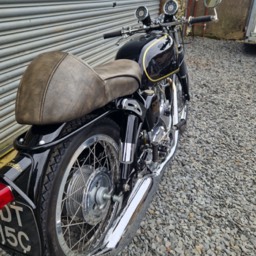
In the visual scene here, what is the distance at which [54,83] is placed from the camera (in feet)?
3.53

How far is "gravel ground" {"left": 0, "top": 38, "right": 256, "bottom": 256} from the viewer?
1.79 meters

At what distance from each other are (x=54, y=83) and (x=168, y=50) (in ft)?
3.93

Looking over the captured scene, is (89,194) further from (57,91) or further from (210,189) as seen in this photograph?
(210,189)

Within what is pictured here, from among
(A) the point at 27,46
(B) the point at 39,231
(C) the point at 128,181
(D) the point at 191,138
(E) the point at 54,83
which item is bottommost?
(D) the point at 191,138

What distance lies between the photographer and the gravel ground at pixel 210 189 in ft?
5.86

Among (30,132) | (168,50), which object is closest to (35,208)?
(30,132)

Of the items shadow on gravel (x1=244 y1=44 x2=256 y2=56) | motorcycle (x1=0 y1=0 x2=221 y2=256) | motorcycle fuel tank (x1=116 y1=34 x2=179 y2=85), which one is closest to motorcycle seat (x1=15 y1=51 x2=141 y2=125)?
motorcycle (x1=0 y1=0 x2=221 y2=256)

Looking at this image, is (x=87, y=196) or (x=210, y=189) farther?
(x=210, y=189)

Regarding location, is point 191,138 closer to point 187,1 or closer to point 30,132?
point 30,132

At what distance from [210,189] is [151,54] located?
1.22m

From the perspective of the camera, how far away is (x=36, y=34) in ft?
8.27

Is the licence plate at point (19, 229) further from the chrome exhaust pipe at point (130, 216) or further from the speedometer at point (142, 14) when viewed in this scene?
the speedometer at point (142, 14)

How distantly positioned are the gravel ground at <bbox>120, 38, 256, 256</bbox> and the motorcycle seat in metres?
1.05

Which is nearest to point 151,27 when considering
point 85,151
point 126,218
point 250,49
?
point 85,151
